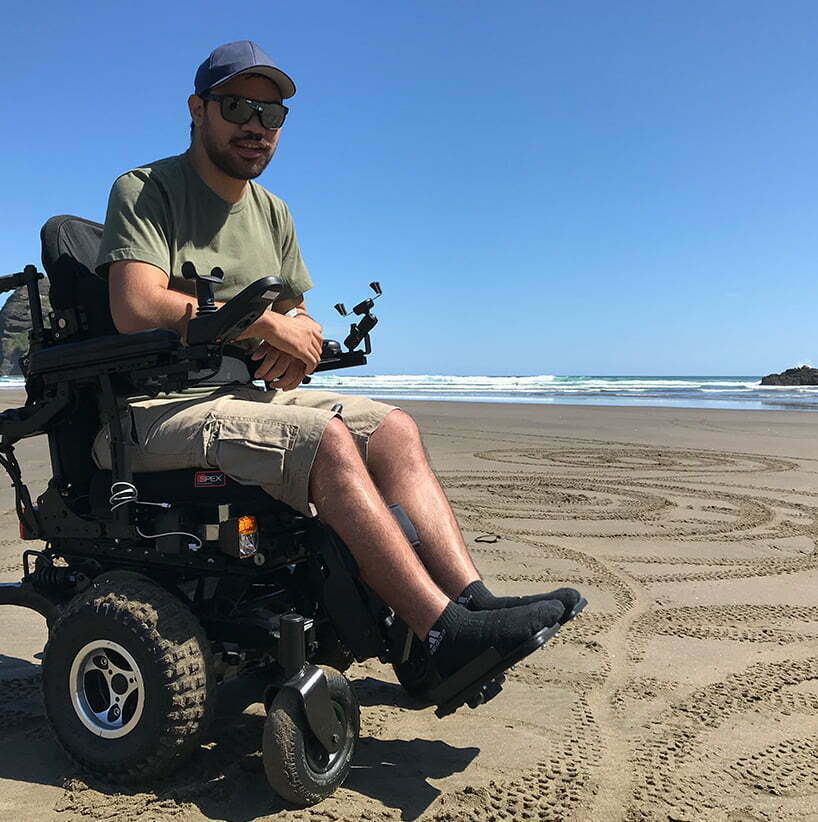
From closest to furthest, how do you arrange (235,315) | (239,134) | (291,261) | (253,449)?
(235,315) < (253,449) < (239,134) < (291,261)

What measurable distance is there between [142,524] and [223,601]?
0.38m

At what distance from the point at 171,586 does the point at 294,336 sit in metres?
0.96

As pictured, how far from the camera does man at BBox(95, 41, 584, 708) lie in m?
2.41

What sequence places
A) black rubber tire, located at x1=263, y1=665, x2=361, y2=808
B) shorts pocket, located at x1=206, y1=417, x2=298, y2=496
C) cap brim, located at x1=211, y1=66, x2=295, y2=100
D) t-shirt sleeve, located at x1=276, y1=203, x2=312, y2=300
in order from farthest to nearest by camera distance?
t-shirt sleeve, located at x1=276, y1=203, x2=312, y2=300 < cap brim, located at x1=211, y1=66, x2=295, y2=100 < shorts pocket, located at x1=206, y1=417, x2=298, y2=496 < black rubber tire, located at x1=263, y1=665, x2=361, y2=808

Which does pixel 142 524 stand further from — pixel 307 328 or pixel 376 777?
pixel 376 777

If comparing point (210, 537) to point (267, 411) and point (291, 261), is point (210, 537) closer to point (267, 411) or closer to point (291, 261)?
point (267, 411)

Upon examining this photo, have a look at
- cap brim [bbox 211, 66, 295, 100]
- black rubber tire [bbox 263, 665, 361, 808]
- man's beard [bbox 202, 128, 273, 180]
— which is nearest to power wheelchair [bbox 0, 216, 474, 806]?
black rubber tire [bbox 263, 665, 361, 808]

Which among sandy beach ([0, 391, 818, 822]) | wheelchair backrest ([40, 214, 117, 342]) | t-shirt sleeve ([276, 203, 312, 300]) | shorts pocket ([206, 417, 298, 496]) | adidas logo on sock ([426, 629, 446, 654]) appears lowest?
sandy beach ([0, 391, 818, 822])

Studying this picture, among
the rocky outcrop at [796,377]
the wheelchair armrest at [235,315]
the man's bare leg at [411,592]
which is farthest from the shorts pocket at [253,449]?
the rocky outcrop at [796,377]

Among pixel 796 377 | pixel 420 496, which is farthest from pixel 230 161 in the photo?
pixel 796 377

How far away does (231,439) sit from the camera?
2.47 m

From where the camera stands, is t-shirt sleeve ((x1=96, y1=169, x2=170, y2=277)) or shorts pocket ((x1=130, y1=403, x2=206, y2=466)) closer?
shorts pocket ((x1=130, y1=403, x2=206, y2=466))

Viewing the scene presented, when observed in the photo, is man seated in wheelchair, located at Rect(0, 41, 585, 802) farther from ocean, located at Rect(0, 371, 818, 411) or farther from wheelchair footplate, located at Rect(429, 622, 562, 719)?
ocean, located at Rect(0, 371, 818, 411)

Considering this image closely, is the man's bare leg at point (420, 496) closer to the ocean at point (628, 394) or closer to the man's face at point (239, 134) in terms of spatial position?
the man's face at point (239, 134)
